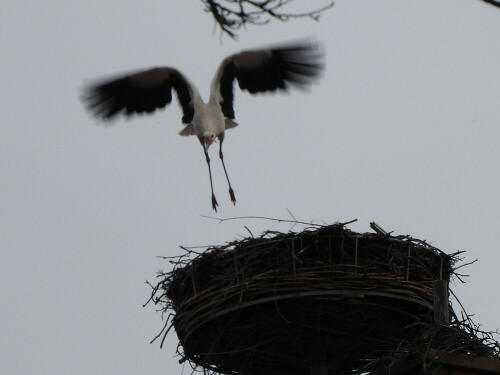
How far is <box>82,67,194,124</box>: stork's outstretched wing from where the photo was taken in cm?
1119

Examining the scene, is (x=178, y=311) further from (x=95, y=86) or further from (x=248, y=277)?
(x=95, y=86)

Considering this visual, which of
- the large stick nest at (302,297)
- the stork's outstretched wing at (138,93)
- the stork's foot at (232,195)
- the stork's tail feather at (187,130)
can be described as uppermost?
the stork's outstretched wing at (138,93)

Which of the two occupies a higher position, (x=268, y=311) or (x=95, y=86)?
(x=95, y=86)

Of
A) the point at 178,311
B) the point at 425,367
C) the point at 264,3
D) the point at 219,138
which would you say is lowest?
the point at 425,367

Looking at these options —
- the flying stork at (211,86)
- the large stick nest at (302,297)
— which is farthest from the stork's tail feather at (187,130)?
the large stick nest at (302,297)

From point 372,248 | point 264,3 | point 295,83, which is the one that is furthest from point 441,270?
point 264,3

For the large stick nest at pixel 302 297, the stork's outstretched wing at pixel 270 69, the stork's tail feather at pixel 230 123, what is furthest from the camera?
the stork's tail feather at pixel 230 123

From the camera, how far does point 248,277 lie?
26.5ft

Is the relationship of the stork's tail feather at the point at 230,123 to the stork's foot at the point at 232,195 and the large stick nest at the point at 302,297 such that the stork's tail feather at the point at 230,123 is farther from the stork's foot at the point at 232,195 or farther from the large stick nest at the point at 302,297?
the large stick nest at the point at 302,297

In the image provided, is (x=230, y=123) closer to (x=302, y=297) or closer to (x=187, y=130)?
(x=187, y=130)

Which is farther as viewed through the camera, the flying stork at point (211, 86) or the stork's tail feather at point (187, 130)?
the stork's tail feather at point (187, 130)

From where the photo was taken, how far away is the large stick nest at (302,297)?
26.1 feet

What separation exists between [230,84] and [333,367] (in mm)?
3575

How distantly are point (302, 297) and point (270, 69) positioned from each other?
3499 mm
